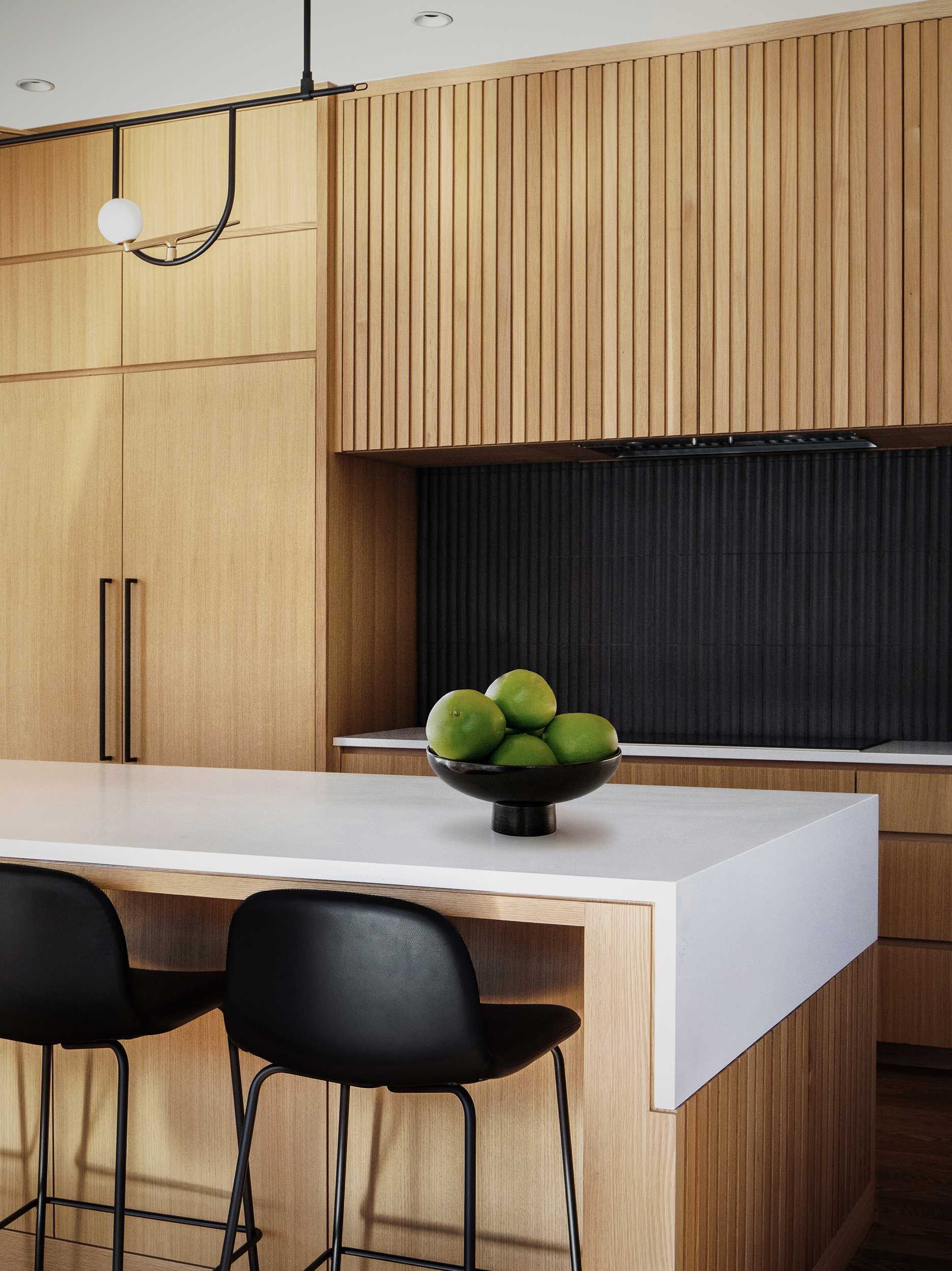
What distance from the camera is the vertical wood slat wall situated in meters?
3.61

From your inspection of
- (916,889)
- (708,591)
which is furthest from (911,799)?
(708,591)

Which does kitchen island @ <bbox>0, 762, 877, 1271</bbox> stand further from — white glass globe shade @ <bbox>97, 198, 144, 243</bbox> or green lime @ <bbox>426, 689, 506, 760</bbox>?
white glass globe shade @ <bbox>97, 198, 144, 243</bbox>

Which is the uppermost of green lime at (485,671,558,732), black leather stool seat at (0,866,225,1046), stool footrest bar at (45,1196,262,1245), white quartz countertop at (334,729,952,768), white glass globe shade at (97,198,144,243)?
white glass globe shade at (97,198,144,243)

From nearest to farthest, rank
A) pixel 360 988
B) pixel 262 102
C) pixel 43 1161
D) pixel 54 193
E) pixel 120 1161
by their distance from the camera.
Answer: pixel 360 988 → pixel 120 1161 → pixel 43 1161 → pixel 262 102 → pixel 54 193

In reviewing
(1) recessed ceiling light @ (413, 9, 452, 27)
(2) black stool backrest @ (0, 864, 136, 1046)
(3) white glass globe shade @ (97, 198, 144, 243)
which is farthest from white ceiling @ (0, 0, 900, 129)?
(2) black stool backrest @ (0, 864, 136, 1046)

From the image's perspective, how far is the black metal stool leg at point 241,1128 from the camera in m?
2.11

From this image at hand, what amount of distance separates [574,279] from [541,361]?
258 mm

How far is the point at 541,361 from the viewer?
3980 mm

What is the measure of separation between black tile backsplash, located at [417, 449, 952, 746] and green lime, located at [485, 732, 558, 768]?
7.83 feet

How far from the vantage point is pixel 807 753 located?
368cm

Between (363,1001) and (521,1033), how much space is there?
0.27 metres

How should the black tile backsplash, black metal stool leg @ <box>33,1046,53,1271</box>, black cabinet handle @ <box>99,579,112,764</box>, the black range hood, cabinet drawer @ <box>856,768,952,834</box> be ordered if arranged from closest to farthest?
black metal stool leg @ <box>33,1046,53,1271</box> → cabinet drawer @ <box>856,768,952,834</box> → the black range hood → the black tile backsplash → black cabinet handle @ <box>99,579,112,764</box>

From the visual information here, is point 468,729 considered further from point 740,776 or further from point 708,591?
point 708,591

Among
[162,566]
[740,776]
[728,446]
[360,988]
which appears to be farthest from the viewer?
[162,566]
